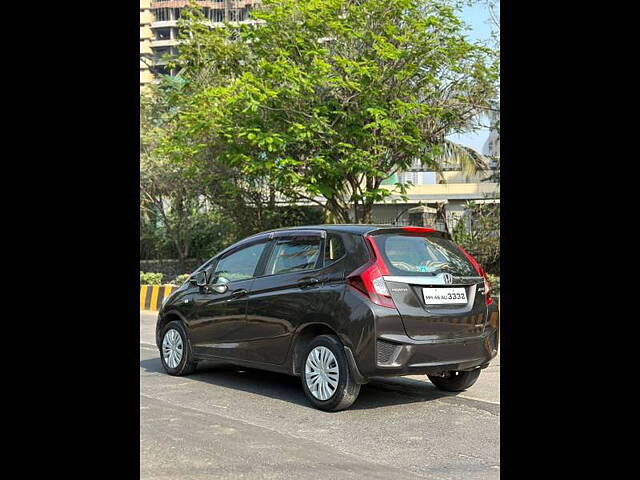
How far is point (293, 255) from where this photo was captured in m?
6.61

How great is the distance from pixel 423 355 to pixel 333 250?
1.23 meters

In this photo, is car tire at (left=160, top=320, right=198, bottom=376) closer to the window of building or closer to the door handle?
the door handle

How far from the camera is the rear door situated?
18.8ft

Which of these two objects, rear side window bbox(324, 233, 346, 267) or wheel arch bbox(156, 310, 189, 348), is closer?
rear side window bbox(324, 233, 346, 267)

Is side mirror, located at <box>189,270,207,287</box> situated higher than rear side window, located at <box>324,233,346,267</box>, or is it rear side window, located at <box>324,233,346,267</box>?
rear side window, located at <box>324,233,346,267</box>

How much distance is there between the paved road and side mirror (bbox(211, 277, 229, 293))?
96 cm

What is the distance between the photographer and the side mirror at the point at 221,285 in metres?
7.08

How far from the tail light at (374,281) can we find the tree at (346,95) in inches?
275

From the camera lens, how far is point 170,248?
842 inches

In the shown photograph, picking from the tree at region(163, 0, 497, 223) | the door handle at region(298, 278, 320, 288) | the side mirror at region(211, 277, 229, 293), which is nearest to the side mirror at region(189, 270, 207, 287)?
the side mirror at region(211, 277, 229, 293)
